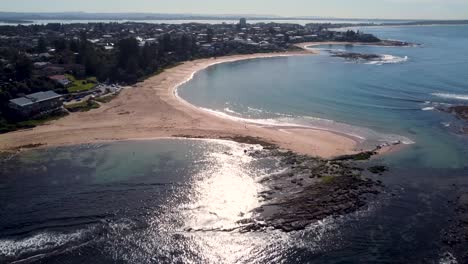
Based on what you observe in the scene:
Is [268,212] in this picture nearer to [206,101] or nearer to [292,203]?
[292,203]

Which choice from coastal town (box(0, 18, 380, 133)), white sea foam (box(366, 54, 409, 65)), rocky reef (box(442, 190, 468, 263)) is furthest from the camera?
white sea foam (box(366, 54, 409, 65))

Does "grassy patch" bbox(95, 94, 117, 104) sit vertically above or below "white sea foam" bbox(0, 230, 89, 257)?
above

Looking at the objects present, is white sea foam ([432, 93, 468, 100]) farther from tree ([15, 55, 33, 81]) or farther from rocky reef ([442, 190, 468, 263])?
tree ([15, 55, 33, 81])

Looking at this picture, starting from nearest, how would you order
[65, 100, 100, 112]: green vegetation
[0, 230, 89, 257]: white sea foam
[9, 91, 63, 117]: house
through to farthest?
1. [0, 230, 89, 257]: white sea foam
2. [9, 91, 63, 117]: house
3. [65, 100, 100, 112]: green vegetation

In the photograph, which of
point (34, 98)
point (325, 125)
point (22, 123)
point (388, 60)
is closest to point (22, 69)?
point (34, 98)

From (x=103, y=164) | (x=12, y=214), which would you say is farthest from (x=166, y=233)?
(x=103, y=164)

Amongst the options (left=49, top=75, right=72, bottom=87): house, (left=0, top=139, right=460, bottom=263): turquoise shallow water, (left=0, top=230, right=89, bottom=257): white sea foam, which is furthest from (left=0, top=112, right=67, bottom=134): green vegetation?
(left=0, top=230, right=89, bottom=257): white sea foam

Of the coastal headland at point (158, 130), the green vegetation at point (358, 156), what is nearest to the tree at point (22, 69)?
the coastal headland at point (158, 130)
